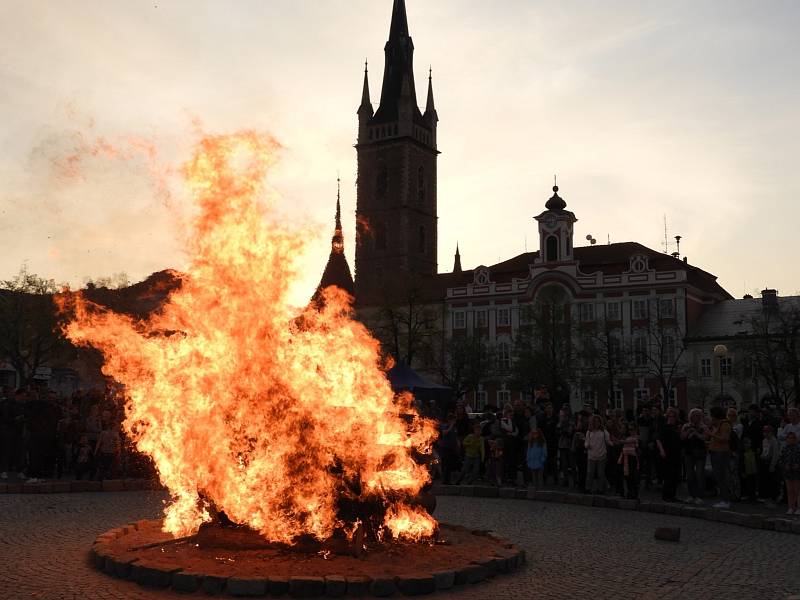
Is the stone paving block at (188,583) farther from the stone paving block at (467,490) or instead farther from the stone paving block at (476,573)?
the stone paving block at (467,490)

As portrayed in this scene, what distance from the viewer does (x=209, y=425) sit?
11.6m

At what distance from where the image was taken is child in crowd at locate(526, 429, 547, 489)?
2053cm

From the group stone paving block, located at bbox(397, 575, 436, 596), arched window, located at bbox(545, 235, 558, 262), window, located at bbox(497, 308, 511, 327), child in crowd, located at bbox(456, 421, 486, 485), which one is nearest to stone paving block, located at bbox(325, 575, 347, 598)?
stone paving block, located at bbox(397, 575, 436, 596)

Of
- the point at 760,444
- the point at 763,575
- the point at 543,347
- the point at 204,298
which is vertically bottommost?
the point at 763,575

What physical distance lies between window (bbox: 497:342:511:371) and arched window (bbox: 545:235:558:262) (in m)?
8.32

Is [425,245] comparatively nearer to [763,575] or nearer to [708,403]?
[708,403]

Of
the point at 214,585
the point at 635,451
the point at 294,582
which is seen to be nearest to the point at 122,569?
the point at 214,585

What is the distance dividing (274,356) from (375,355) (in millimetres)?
2249

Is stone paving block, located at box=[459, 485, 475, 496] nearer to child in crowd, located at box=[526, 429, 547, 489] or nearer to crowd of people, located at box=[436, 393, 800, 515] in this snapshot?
crowd of people, located at box=[436, 393, 800, 515]

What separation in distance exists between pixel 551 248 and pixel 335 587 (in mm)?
67559

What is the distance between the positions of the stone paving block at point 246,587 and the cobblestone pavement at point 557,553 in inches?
23.9

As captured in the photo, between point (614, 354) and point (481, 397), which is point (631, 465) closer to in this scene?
point (614, 354)

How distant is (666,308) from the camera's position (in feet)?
230

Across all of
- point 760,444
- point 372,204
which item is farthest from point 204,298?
point 372,204
